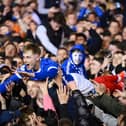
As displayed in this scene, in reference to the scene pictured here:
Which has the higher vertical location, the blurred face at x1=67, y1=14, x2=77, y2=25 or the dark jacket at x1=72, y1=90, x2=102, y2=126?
the blurred face at x1=67, y1=14, x2=77, y2=25

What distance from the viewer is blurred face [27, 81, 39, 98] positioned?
6453 mm

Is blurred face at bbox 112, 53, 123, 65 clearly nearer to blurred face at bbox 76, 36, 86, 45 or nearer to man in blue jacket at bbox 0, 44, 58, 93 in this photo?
blurred face at bbox 76, 36, 86, 45

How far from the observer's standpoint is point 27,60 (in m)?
6.75

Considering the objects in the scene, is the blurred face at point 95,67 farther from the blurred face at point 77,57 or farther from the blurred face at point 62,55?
the blurred face at point 62,55

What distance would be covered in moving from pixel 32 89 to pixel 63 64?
1.21 m

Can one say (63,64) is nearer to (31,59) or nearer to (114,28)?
(31,59)

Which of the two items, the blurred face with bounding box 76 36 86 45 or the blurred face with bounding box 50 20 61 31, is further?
the blurred face with bounding box 50 20 61 31

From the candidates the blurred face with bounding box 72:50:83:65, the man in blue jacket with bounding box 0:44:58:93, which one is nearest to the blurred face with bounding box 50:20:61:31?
the blurred face with bounding box 72:50:83:65

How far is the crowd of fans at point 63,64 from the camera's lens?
231 inches

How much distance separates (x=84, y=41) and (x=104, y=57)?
1.11m

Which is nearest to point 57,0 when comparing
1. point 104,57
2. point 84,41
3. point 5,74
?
point 84,41

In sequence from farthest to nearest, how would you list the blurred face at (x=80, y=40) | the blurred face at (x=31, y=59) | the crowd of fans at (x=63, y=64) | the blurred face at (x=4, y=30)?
the blurred face at (x=4, y=30), the blurred face at (x=80, y=40), the blurred face at (x=31, y=59), the crowd of fans at (x=63, y=64)

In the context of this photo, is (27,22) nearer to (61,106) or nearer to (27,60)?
(27,60)

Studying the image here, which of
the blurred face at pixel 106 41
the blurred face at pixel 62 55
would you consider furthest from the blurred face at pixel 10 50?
the blurred face at pixel 106 41
